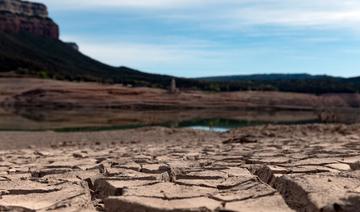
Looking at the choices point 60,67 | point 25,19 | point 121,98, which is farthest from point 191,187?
point 25,19

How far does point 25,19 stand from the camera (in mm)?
125875

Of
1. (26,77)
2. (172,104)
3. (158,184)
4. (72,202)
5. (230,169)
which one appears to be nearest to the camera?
(72,202)

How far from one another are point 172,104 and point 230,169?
2100 inches

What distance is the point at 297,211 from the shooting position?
10.9 ft

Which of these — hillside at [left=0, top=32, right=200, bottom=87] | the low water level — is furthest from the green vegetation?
the low water level

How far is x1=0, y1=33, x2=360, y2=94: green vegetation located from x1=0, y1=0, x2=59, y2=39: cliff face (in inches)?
155

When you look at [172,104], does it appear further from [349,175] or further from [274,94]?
[349,175]

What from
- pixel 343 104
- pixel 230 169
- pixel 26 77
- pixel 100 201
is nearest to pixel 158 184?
pixel 100 201

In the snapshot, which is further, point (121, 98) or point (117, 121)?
point (121, 98)

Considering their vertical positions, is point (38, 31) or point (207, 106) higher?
point (38, 31)

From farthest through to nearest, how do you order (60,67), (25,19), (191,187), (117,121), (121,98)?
(25,19) < (60,67) < (121,98) < (117,121) < (191,187)

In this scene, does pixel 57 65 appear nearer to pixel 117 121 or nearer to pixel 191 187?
pixel 117 121

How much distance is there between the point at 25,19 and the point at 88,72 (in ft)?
128

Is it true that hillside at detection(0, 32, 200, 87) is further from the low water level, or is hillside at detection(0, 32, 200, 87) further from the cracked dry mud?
the cracked dry mud
